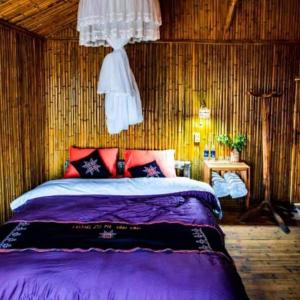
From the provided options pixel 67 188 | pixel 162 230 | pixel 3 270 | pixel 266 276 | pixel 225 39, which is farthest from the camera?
pixel 225 39

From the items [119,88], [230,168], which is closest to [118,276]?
[119,88]

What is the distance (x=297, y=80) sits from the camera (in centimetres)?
543

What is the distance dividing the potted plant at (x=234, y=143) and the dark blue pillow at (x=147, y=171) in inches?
42.6

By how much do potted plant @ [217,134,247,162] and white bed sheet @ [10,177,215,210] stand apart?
1.17 metres

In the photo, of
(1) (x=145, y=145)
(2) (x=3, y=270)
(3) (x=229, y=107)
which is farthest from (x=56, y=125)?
(2) (x=3, y=270)

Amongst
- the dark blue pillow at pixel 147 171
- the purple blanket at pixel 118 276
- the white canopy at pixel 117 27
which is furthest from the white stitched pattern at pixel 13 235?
the dark blue pillow at pixel 147 171

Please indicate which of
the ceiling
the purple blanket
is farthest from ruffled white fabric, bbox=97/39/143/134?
the purple blanket

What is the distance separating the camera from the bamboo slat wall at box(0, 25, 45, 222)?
14.1 ft

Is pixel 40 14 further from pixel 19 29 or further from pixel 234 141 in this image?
pixel 234 141

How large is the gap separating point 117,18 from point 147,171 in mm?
2386

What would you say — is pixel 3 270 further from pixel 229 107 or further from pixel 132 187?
pixel 229 107

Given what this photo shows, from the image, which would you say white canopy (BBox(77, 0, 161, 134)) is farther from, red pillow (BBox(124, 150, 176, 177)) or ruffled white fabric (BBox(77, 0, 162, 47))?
red pillow (BBox(124, 150, 176, 177))

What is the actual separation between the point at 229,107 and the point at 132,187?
6.87 feet

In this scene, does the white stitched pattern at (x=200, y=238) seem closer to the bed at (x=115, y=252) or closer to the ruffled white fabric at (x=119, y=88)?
the bed at (x=115, y=252)
